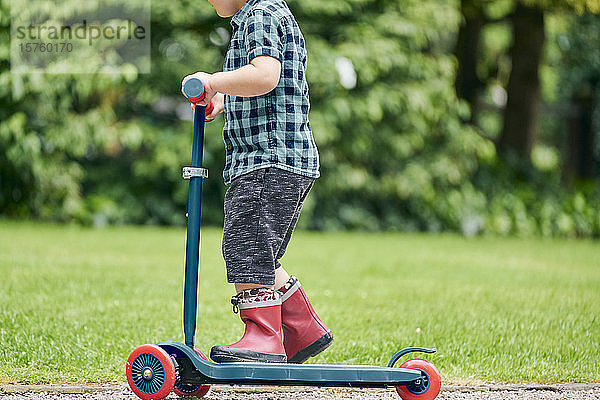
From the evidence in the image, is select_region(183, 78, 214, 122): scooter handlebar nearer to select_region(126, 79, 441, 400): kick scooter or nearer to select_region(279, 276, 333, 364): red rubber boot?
select_region(126, 79, 441, 400): kick scooter

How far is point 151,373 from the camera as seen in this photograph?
274cm

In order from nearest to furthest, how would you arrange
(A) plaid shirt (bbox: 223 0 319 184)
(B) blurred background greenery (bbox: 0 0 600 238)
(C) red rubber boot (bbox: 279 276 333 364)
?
(A) plaid shirt (bbox: 223 0 319 184), (C) red rubber boot (bbox: 279 276 333 364), (B) blurred background greenery (bbox: 0 0 600 238)

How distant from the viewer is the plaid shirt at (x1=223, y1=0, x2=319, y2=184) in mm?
2830

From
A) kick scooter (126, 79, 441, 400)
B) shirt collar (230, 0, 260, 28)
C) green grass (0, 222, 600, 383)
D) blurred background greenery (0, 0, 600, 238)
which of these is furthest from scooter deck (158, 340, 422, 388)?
blurred background greenery (0, 0, 600, 238)

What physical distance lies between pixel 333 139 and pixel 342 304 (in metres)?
5.56

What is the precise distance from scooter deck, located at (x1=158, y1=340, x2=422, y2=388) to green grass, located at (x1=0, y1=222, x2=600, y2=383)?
61 centimetres

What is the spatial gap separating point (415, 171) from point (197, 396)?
8.30 meters

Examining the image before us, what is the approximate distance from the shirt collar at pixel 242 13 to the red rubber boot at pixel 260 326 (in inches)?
35.6

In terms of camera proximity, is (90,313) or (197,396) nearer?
(197,396)

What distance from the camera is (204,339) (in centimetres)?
396

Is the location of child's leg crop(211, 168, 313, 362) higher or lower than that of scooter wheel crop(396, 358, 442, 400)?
higher

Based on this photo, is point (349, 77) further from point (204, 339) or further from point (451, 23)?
point (204, 339)

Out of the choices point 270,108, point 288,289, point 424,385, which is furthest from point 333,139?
point 424,385

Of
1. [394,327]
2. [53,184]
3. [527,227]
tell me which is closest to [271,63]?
[394,327]
